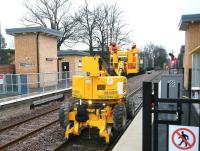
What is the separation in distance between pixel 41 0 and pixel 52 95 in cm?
3285

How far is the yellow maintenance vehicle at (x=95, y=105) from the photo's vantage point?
30.5 feet

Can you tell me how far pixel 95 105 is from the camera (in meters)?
9.84

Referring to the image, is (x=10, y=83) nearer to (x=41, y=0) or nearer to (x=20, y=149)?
(x=20, y=149)

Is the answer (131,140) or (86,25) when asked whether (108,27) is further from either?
(131,140)

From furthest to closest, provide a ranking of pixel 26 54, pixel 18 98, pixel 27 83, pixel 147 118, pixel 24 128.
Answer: pixel 26 54 < pixel 27 83 < pixel 18 98 < pixel 24 128 < pixel 147 118

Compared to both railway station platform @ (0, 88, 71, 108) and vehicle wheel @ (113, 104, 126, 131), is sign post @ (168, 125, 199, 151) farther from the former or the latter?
railway station platform @ (0, 88, 71, 108)

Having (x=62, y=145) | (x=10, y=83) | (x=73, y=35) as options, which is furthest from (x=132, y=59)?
(x=73, y=35)

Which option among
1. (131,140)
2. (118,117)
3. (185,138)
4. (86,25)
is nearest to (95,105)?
(118,117)

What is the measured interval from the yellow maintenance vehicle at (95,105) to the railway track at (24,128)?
66.7 inches

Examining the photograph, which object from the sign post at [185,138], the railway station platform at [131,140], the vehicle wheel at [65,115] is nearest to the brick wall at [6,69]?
the vehicle wheel at [65,115]

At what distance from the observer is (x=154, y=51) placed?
117000 millimetres

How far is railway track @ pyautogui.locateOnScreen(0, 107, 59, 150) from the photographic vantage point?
32.1 ft

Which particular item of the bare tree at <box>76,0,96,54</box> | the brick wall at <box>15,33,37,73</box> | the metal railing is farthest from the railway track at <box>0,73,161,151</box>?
the bare tree at <box>76,0,96,54</box>

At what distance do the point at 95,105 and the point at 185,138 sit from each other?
698 cm
